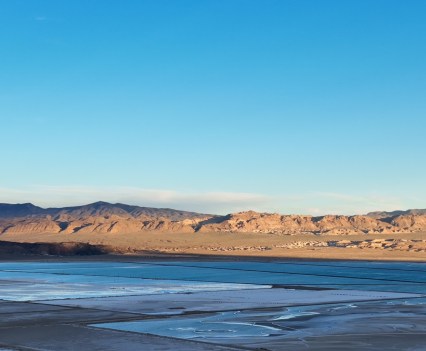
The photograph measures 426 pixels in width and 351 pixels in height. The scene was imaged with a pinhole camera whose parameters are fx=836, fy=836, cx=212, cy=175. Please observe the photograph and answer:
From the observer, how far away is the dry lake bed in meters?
16.5

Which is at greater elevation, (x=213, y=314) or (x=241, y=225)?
(x=241, y=225)

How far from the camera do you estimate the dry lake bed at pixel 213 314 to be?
16.5 metres

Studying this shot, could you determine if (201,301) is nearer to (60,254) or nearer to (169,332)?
(169,332)

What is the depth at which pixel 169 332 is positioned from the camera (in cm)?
1798

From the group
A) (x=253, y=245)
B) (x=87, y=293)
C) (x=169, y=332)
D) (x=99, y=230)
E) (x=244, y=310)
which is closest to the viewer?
(x=169, y=332)

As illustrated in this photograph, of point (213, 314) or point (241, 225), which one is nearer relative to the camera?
point (213, 314)

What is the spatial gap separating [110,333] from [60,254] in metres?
64.2

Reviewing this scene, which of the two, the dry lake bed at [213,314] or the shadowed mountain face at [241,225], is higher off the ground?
the shadowed mountain face at [241,225]

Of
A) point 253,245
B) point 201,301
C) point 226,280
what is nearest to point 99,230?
point 253,245

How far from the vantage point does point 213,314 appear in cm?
2158

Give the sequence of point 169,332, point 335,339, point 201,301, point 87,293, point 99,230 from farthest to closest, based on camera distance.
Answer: point 99,230 → point 87,293 → point 201,301 → point 169,332 → point 335,339

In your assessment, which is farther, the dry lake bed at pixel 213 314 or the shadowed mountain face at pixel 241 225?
the shadowed mountain face at pixel 241 225

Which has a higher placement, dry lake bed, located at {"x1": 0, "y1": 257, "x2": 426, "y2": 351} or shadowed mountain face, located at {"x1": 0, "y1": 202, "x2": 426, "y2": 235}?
shadowed mountain face, located at {"x1": 0, "y1": 202, "x2": 426, "y2": 235}

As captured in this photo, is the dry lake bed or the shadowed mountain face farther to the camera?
the shadowed mountain face
